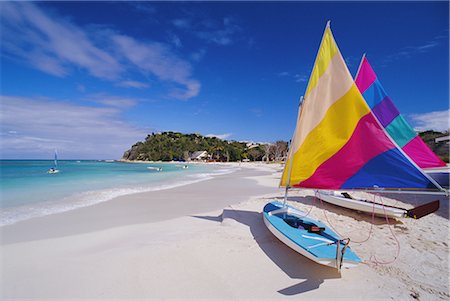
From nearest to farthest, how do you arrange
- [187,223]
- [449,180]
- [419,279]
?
[419,279]
[187,223]
[449,180]

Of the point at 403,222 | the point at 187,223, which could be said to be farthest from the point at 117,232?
the point at 403,222

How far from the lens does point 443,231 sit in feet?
18.6

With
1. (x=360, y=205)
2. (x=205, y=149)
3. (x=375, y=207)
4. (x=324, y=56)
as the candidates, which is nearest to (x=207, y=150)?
(x=205, y=149)

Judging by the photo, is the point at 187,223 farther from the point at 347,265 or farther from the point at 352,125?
the point at 352,125

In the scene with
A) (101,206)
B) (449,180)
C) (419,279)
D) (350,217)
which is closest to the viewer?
(419,279)

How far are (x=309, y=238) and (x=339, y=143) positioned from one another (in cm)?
189

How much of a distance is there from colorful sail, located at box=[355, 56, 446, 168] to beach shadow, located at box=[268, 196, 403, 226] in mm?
2256

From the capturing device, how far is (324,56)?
4.41 m

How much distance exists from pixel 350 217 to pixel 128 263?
6.39 metres

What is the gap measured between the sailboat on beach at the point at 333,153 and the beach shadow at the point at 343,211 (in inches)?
121

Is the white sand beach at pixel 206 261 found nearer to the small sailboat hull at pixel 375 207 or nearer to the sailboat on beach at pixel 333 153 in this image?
the small sailboat hull at pixel 375 207

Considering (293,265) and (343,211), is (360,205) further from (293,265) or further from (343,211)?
(293,265)

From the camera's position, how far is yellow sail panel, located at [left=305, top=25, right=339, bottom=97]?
4305 millimetres

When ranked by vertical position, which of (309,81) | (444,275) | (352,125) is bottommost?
(444,275)
